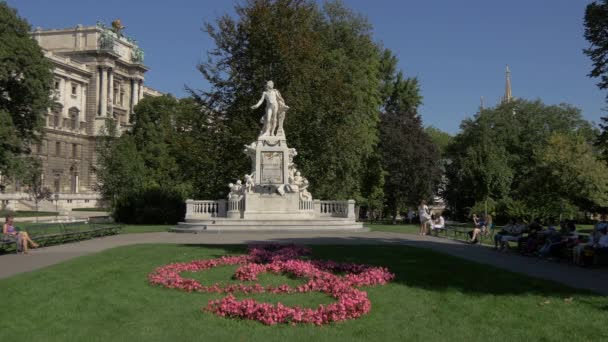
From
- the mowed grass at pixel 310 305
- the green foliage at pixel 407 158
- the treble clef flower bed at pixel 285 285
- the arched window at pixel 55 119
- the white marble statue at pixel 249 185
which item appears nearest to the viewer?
the mowed grass at pixel 310 305

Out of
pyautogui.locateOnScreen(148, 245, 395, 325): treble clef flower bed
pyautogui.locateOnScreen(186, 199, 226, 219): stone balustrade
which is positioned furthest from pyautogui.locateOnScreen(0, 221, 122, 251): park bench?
pyautogui.locateOnScreen(148, 245, 395, 325): treble clef flower bed

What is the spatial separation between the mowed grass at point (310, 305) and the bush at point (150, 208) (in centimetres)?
2572

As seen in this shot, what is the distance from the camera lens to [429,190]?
53.3 m

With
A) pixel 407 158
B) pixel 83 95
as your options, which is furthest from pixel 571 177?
pixel 83 95

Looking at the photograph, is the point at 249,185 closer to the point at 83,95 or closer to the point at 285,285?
the point at 285,285

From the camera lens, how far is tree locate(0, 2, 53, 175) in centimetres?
3791

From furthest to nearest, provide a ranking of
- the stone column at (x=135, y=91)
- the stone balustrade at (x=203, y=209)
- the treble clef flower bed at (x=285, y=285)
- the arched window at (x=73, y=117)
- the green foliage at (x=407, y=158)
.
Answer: the stone column at (x=135, y=91) < the arched window at (x=73, y=117) < the green foliage at (x=407, y=158) < the stone balustrade at (x=203, y=209) < the treble clef flower bed at (x=285, y=285)

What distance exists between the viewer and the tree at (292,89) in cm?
3694

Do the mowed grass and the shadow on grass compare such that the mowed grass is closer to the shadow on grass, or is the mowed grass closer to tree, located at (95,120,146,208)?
the shadow on grass

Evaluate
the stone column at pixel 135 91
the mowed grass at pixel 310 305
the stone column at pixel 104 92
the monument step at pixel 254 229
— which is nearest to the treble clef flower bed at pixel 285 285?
the mowed grass at pixel 310 305

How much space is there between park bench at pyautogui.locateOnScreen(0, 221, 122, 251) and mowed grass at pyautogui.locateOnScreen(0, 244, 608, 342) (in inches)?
275

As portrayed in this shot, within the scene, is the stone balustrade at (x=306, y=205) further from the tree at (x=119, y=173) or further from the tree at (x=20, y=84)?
the tree at (x=20, y=84)

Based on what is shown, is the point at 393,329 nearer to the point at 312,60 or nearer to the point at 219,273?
the point at 219,273

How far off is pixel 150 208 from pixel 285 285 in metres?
29.1
